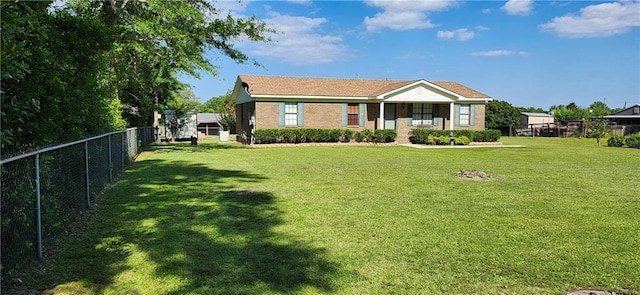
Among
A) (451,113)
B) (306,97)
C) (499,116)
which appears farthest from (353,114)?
(499,116)

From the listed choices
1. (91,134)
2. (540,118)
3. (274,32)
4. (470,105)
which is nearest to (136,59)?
(274,32)

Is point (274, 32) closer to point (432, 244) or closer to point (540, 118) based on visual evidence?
point (432, 244)

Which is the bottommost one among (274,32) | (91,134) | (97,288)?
(97,288)

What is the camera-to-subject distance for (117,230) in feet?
17.9

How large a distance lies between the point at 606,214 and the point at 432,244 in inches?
130

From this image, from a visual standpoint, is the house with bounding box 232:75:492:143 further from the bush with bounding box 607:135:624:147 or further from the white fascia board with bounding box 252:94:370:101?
the bush with bounding box 607:135:624:147

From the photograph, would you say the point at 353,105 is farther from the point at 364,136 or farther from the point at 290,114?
the point at 290,114

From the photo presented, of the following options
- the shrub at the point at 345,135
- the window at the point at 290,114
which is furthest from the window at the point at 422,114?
the window at the point at 290,114

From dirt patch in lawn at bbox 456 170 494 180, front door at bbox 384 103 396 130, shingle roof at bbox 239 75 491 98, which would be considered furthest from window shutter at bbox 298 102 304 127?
dirt patch in lawn at bbox 456 170 494 180

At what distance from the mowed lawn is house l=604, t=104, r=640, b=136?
114 feet

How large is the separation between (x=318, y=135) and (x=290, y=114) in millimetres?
2084

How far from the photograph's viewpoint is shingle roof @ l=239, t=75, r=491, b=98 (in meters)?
24.9

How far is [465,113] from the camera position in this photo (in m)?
28.0

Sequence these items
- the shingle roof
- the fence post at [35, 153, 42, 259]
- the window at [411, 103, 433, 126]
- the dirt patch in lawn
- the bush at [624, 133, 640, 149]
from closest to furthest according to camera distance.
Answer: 1. the fence post at [35, 153, 42, 259]
2. the dirt patch in lawn
3. the bush at [624, 133, 640, 149]
4. the shingle roof
5. the window at [411, 103, 433, 126]
